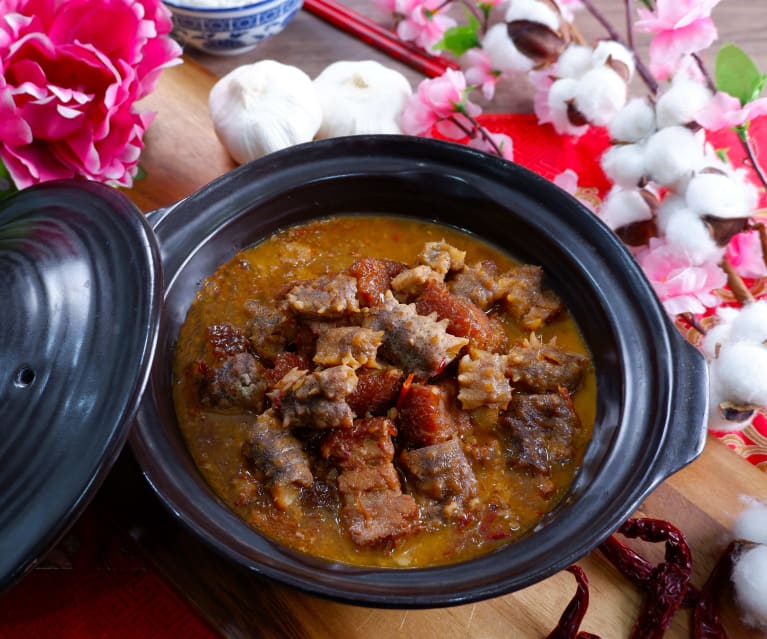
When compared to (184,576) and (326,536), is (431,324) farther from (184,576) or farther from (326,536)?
(184,576)

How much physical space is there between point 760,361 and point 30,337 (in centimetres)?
230

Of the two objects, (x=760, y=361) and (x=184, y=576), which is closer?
(x=184, y=576)

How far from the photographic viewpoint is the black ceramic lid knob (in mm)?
1897

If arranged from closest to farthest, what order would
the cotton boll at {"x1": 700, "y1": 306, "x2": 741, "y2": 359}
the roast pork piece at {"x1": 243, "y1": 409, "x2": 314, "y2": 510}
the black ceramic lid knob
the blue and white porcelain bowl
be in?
the black ceramic lid knob < the roast pork piece at {"x1": 243, "y1": 409, "x2": 314, "y2": 510} < the cotton boll at {"x1": 700, "y1": 306, "x2": 741, "y2": 359} < the blue and white porcelain bowl

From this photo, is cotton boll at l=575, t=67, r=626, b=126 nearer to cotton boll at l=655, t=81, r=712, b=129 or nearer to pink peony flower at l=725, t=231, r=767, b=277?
cotton boll at l=655, t=81, r=712, b=129

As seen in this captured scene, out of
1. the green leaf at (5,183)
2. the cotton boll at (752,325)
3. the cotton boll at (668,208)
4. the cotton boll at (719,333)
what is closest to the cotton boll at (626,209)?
the cotton boll at (668,208)

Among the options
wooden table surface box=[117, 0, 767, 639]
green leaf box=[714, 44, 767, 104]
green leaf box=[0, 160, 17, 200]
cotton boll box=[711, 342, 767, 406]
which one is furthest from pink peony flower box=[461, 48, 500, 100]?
green leaf box=[0, 160, 17, 200]

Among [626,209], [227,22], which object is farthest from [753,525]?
[227,22]

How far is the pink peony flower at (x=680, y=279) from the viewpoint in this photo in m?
3.01

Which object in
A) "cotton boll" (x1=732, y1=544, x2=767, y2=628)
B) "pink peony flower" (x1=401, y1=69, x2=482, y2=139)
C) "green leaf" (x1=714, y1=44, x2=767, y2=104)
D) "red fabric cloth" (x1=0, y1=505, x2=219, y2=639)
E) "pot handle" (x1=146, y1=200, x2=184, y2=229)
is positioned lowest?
"red fabric cloth" (x1=0, y1=505, x2=219, y2=639)

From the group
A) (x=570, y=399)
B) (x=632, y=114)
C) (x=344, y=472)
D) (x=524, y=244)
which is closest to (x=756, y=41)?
(x=632, y=114)

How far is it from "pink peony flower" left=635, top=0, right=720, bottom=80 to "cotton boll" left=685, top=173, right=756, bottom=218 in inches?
23.4

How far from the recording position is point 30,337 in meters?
2.04

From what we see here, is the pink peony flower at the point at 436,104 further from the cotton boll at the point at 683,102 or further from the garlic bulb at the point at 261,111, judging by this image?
the cotton boll at the point at 683,102
